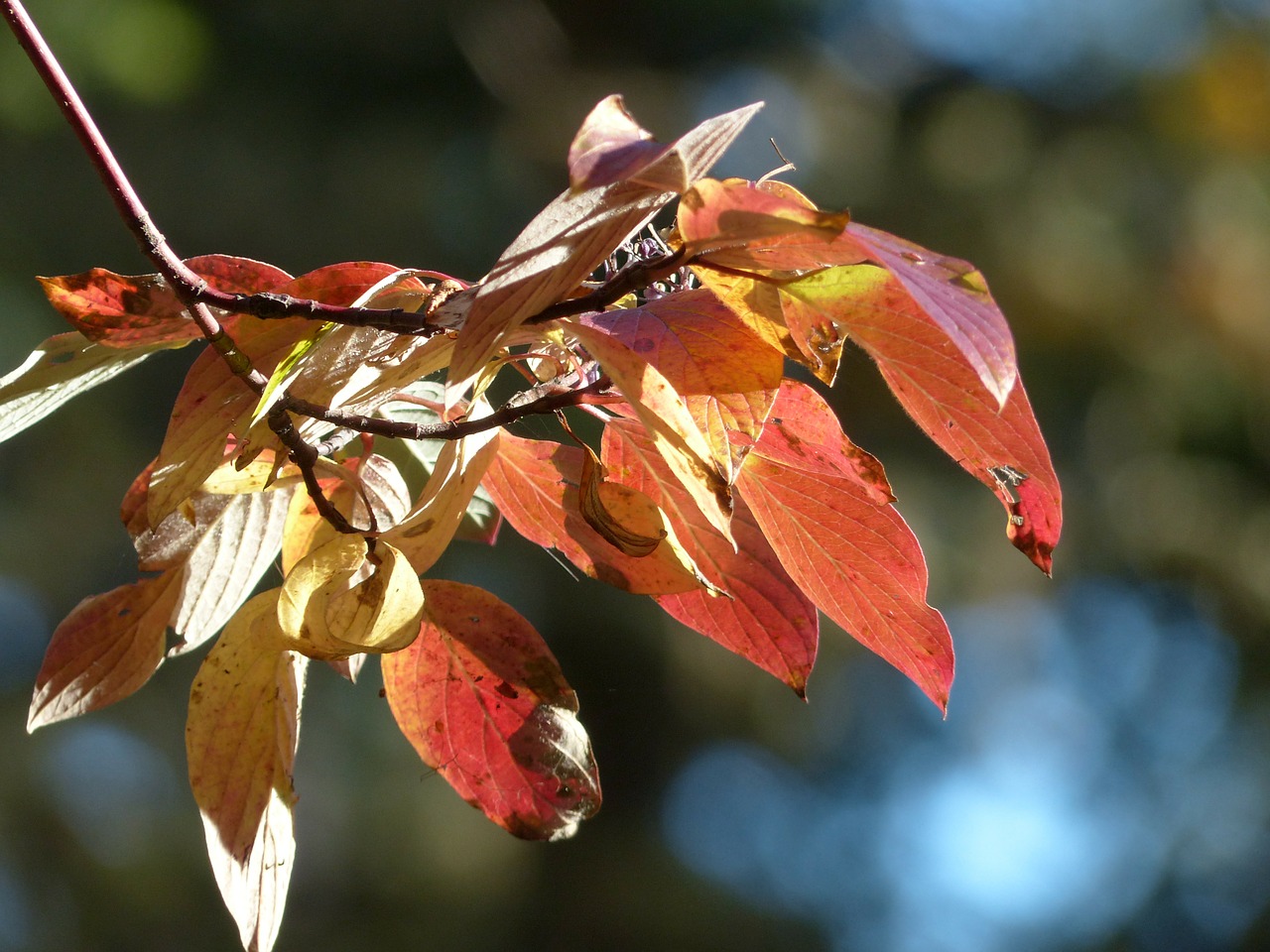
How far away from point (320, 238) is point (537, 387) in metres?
2.28

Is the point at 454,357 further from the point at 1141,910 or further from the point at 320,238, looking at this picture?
the point at 1141,910

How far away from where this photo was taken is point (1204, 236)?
2.82 meters

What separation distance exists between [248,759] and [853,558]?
0.21 m

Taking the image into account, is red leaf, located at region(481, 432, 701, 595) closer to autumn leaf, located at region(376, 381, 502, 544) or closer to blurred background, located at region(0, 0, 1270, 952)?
autumn leaf, located at region(376, 381, 502, 544)

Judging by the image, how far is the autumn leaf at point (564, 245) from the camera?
0.23 metres

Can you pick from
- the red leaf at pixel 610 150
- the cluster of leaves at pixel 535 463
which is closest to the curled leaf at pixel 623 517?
the cluster of leaves at pixel 535 463

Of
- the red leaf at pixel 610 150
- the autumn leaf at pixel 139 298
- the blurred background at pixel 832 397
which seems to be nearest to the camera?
the red leaf at pixel 610 150

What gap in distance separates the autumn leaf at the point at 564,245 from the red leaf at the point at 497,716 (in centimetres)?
15

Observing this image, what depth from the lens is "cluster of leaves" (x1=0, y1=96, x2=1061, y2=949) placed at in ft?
0.80

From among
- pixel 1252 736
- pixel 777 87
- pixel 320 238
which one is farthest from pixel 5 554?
pixel 1252 736

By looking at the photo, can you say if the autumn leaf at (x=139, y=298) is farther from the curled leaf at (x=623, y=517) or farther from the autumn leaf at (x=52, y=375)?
the curled leaf at (x=623, y=517)

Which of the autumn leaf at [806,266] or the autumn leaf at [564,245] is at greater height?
the autumn leaf at [564,245]

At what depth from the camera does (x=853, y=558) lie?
352mm

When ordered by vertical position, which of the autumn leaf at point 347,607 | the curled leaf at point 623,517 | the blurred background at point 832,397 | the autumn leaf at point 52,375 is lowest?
the blurred background at point 832,397
